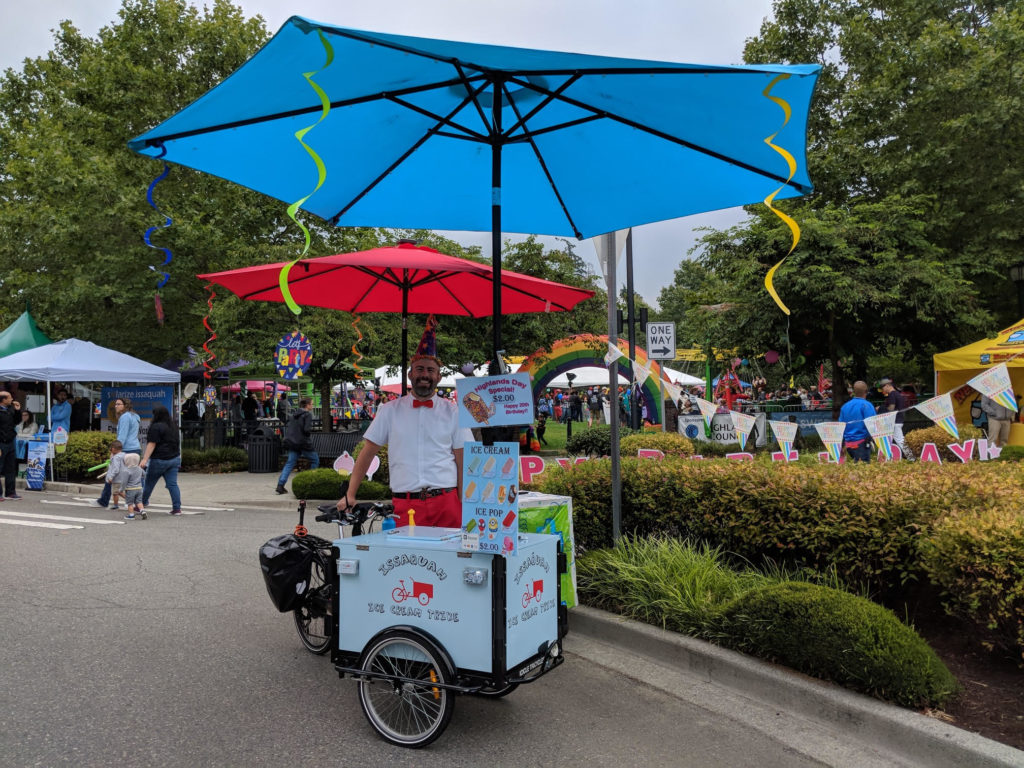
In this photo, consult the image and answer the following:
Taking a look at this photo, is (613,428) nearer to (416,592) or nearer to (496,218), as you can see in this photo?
(496,218)

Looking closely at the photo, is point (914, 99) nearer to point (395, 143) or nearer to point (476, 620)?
point (395, 143)

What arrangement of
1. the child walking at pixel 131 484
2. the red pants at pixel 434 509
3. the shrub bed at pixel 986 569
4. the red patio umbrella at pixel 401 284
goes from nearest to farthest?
1. the shrub bed at pixel 986 569
2. the red pants at pixel 434 509
3. the red patio umbrella at pixel 401 284
4. the child walking at pixel 131 484

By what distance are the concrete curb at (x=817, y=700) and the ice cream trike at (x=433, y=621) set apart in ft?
3.31

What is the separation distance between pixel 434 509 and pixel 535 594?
106cm

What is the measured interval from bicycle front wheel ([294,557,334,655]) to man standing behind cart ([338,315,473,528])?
1.64 ft

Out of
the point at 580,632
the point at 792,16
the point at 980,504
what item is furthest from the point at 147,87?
the point at 980,504

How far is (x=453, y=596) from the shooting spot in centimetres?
393

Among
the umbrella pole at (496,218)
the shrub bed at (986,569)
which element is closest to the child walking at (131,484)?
the umbrella pole at (496,218)

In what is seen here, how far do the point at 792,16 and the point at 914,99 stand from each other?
5909 mm

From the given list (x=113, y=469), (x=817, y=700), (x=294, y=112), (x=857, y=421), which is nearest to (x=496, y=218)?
(x=294, y=112)

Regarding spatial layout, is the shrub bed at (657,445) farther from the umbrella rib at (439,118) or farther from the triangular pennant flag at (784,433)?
the umbrella rib at (439,118)

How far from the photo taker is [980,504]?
203 inches

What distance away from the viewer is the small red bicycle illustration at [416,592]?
400 cm

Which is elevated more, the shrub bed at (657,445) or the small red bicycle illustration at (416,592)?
the shrub bed at (657,445)
